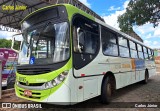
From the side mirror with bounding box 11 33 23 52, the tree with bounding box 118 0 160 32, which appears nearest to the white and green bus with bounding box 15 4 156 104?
the side mirror with bounding box 11 33 23 52

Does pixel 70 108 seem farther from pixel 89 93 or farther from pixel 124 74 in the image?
pixel 124 74

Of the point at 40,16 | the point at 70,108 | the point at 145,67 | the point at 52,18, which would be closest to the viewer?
the point at 52,18

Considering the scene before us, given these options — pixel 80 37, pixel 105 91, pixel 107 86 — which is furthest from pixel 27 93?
pixel 107 86

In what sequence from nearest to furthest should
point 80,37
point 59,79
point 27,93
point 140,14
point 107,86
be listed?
point 59,79 < point 27,93 < point 80,37 < point 107,86 < point 140,14

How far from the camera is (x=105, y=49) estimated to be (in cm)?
632

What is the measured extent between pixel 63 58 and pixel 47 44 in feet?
2.72

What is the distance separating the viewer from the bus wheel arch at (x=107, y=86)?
588 centimetres

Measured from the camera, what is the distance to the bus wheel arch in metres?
5.88

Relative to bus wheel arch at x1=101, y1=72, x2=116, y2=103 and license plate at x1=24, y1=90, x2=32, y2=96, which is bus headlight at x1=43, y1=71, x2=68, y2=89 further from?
bus wheel arch at x1=101, y1=72, x2=116, y2=103

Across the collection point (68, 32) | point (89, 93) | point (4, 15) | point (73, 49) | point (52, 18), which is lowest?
point (89, 93)

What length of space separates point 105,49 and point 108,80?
1084 mm

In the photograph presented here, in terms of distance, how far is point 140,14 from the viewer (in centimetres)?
828

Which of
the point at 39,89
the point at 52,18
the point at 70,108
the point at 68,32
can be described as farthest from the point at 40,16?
the point at 70,108

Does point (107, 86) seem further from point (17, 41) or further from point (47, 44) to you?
point (17, 41)
